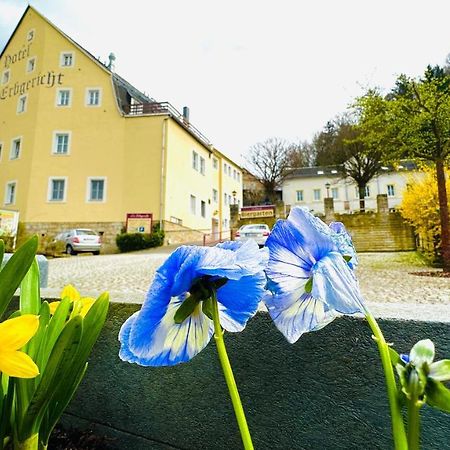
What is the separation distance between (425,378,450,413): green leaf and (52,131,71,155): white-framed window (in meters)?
20.8

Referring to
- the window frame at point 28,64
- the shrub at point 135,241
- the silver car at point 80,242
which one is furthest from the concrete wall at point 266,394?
the window frame at point 28,64

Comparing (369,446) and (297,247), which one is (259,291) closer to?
(297,247)

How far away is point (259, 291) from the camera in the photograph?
1.54ft

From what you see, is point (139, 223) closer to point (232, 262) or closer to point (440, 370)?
point (232, 262)

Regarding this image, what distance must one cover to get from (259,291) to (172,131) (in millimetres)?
19868

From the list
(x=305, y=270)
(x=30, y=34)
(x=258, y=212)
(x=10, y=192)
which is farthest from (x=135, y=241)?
(x=305, y=270)

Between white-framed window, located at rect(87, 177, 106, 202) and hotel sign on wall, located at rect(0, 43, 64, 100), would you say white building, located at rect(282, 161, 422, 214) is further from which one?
hotel sign on wall, located at rect(0, 43, 64, 100)

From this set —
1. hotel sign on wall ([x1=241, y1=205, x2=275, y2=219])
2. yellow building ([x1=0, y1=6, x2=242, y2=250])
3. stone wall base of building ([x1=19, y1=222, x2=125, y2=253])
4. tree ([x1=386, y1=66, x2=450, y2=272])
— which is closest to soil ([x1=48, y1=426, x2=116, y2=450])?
tree ([x1=386, y1=66, x2=450, y2=272])

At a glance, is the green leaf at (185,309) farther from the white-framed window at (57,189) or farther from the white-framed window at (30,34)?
the white-framed window at (30,34)

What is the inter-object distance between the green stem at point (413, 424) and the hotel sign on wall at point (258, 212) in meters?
19.8

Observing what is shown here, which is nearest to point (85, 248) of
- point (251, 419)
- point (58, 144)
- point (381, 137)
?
point (58, 144)

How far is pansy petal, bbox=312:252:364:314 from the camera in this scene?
0.41 meters

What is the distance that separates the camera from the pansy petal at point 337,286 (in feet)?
1.33

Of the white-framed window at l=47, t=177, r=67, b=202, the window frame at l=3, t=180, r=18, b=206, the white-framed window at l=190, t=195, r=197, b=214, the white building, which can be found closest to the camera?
the white-framed window at l=47, t=177, r=67, b=202
